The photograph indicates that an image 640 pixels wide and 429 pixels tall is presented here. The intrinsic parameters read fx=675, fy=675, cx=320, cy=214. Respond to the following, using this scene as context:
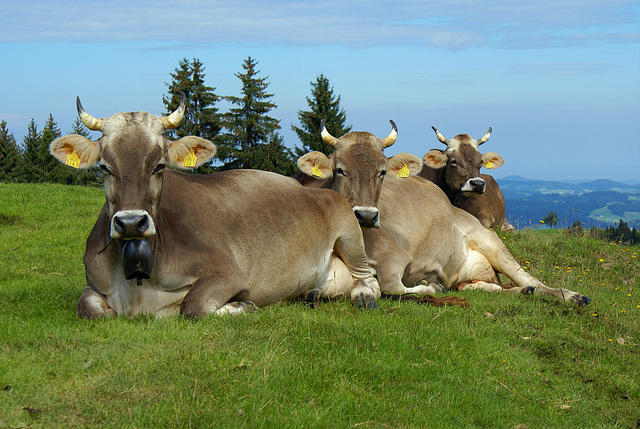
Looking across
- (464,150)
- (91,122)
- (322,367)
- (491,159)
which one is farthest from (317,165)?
(491,159)

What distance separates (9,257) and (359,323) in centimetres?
777

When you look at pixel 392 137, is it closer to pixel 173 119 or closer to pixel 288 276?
pixel 288 276

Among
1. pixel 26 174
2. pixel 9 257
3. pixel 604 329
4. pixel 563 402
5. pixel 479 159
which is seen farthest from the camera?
pixel 26 174

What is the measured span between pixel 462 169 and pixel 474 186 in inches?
22.4

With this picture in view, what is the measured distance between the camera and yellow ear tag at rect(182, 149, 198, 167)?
737 centimetres

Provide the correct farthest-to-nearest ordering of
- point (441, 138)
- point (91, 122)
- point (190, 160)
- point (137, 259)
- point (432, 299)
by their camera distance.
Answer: point (441, 138)
point (432, 299)
point (190, 160)
point (91, 122)
point (137, 259)

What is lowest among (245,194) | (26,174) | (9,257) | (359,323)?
(26,174)

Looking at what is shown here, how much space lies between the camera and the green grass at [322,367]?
4.54 metres

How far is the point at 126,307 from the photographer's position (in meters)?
6.83

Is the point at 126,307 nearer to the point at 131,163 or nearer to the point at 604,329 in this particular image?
the point at 131,163

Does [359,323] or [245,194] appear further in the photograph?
[245,194]

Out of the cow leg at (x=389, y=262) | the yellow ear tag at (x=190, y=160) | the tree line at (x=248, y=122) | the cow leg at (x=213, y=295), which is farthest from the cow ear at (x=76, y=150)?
the tree line at (x=248, y=122)

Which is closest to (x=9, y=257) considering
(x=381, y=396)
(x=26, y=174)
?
(x=381, y=396)

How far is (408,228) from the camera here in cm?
1066
